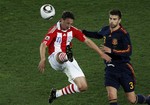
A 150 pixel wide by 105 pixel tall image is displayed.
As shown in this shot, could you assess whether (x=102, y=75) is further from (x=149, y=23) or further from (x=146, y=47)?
(x=149, y=23)

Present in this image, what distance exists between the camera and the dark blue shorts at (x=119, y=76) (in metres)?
11.4

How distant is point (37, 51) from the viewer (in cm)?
1698

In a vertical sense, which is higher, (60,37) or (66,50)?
(60,37)

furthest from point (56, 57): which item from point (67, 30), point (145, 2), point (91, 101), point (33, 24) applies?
point (145, 2)

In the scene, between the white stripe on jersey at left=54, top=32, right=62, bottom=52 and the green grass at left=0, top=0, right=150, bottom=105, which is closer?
the white stripe on jersey at left=54, top=32, right=62, bottom=52

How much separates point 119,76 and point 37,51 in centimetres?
604

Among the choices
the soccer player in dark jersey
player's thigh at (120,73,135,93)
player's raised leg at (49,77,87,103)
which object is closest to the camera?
the soccer player in dark jersey

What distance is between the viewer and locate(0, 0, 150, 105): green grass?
521 inches

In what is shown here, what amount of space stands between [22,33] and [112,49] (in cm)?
805

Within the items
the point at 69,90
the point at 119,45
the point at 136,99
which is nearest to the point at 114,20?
the point at 119,45

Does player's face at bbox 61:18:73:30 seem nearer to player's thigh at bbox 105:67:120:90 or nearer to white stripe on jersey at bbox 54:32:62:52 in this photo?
white stripe on jersey at bbox 54:32:62:52

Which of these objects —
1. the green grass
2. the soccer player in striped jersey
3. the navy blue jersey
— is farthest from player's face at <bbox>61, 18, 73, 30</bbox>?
the green grass

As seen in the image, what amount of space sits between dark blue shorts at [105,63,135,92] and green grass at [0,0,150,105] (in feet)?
4.39

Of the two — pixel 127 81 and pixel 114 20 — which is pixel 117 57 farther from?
pixel 114 20
